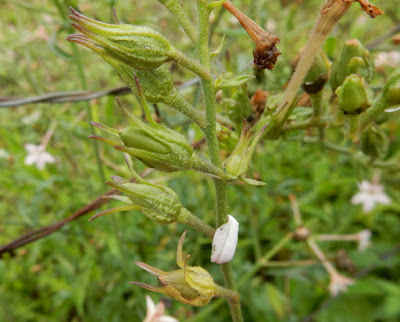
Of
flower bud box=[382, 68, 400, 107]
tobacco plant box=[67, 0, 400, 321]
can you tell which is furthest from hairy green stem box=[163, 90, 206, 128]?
flower bud box=[382, 68, 400, 107]

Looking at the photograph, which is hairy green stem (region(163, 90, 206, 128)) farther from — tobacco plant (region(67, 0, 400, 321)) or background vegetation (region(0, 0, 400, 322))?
background vegetation (region(0, 0, 400, 322))

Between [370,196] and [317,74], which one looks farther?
[370,196]

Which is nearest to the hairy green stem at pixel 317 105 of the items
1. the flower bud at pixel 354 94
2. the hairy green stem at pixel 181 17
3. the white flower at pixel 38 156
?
the flower bud at pixel 354 94

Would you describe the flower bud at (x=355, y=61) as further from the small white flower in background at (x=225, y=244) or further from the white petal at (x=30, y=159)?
the white petal at (x=30, y=159)

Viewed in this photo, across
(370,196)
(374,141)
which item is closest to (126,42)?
(374,141)

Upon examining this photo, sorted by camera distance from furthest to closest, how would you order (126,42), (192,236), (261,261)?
1. (192,236)
2. (261,261)
3. (126,42)

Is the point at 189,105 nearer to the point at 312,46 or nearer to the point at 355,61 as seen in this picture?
the point at 312,46
